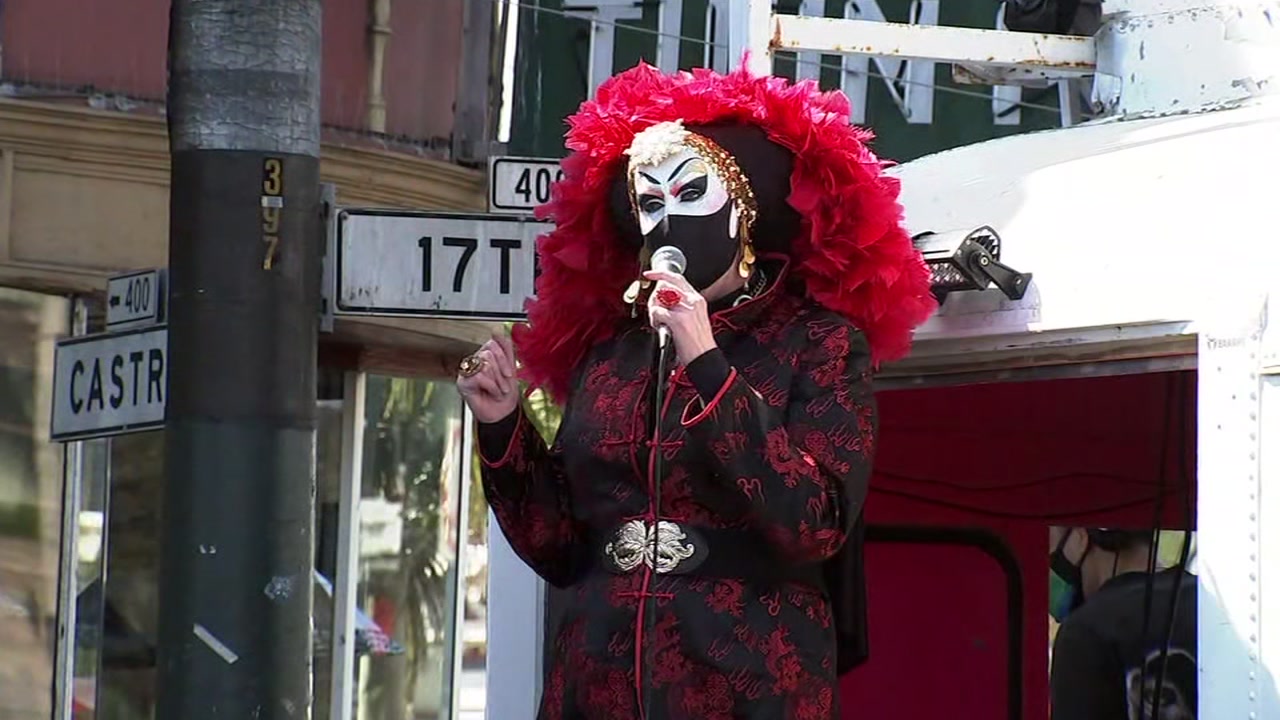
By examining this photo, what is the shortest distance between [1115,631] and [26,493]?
4.51 meters

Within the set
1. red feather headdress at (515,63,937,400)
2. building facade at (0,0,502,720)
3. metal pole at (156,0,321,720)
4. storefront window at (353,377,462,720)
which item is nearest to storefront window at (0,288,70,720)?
building facade at (0,0,502,720)

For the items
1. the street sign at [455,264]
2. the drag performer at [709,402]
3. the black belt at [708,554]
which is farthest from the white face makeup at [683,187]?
the street sign at [455,264]

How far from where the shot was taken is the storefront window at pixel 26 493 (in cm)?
871

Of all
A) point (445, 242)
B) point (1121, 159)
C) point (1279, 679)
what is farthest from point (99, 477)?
point (1279, 679)

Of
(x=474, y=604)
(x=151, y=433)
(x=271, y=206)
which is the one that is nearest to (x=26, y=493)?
(x=151, y=433)

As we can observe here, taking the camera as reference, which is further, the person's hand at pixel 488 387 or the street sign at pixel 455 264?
the street sign at pixel 455 264

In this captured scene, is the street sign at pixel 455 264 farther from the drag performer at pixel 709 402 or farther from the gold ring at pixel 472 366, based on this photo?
the gold ring at pixel 472 366

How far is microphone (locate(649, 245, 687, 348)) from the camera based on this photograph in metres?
3.46

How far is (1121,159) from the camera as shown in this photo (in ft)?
13.8

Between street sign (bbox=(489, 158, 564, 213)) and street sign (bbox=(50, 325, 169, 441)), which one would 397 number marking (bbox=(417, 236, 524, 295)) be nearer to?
street sign (bbox=(489, 158, 564, 213))

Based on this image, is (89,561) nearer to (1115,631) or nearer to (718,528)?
(1115,631)

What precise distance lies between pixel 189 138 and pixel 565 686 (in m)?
1.84

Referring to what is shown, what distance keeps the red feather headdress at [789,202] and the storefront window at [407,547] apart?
5.84 meters

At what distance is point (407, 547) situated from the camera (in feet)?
32.6
